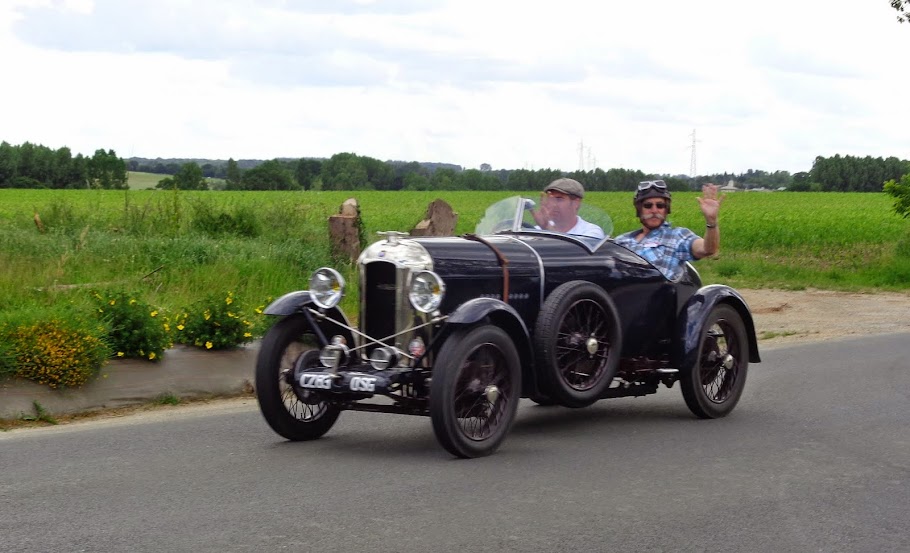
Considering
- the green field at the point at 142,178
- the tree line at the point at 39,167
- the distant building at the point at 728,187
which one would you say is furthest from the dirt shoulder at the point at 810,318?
the green field at the point at 142,178

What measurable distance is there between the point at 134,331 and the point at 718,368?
4406 millimetres

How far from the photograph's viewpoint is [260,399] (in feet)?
25.5

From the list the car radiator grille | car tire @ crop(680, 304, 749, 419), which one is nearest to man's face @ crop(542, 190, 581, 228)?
car tire @ crop(680, 304, 749, 419)

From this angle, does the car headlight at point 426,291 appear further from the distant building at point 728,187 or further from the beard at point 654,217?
the distant building at point 728,187

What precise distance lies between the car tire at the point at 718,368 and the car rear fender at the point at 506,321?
152cm

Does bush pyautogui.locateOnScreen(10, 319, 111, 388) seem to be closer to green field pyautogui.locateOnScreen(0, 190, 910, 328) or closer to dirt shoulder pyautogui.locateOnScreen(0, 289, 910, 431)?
dirt shoulder pyautogui.locateOnScreen(0, 289, 910, 431)

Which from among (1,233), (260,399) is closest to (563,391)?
(260,399)

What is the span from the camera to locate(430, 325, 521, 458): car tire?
23.3 ft

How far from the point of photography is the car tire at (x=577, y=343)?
789 centimetres

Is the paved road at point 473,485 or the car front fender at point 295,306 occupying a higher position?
the car front fender at point 295,306

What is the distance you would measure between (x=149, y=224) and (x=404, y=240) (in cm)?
1099

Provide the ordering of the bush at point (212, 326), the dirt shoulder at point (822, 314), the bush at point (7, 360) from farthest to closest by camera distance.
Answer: the dirt shoulder at point (822, 314) < the bush at point (212, 326) < the bush at point (7, 360)

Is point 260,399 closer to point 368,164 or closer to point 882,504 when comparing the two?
point 882,504

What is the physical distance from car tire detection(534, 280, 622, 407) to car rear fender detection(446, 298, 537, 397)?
0.24ft
